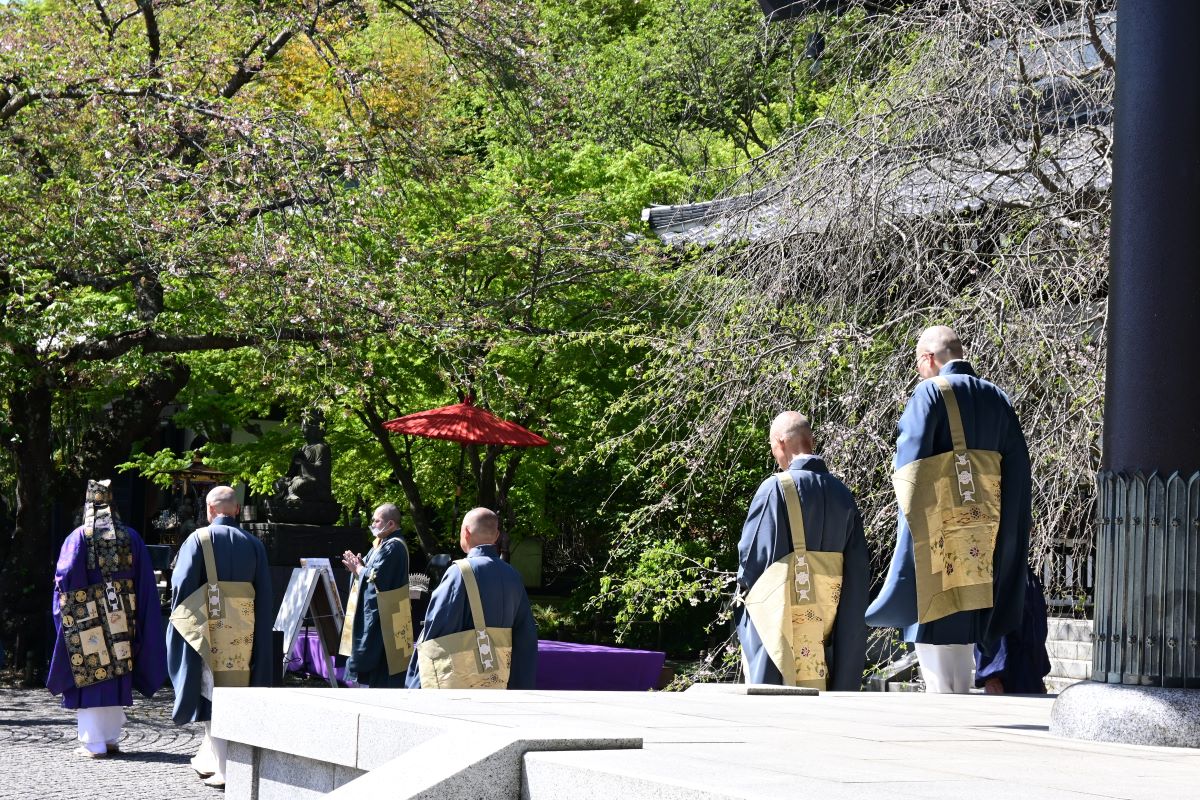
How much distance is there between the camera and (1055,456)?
757 cm

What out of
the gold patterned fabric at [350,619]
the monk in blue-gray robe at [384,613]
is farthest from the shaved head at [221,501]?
the gold patterned fabric at [350,619]

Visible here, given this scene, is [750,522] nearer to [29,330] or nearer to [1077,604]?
[1077,604]

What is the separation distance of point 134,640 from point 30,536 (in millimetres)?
4769

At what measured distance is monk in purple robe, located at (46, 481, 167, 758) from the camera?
9.63 meters

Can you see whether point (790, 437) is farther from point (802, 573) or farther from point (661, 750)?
point (661, 750)

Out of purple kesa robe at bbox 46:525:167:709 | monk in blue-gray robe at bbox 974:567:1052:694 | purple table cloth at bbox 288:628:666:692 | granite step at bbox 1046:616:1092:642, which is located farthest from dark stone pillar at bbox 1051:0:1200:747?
purple kesa robe at bbox 46:525:167:709

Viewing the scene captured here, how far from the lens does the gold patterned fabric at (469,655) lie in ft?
22.8

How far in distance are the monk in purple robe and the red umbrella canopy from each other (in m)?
3.60

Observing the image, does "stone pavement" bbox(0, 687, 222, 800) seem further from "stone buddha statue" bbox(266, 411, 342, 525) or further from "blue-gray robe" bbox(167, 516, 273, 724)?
"stone buddha statue" bbox(266, 411, 342, 525)

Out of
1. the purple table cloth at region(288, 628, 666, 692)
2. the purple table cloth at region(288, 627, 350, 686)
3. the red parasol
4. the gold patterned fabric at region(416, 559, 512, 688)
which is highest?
the red parasol

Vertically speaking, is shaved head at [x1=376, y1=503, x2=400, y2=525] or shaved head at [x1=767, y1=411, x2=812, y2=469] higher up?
shaved head at [x1=767, y1=411, x2=812, y2=469]

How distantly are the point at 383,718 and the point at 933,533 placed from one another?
2.79 metres

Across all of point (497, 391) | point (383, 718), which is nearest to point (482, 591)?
point (383, 718)

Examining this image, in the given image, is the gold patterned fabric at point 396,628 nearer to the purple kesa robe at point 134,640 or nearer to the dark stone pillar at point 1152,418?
the purple kesa robe at point 134,640
